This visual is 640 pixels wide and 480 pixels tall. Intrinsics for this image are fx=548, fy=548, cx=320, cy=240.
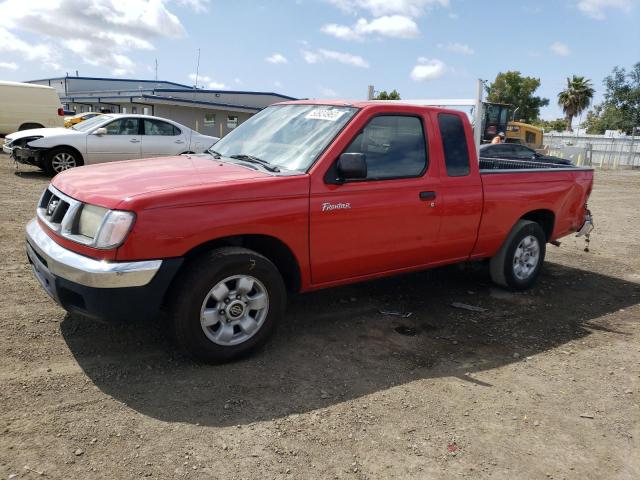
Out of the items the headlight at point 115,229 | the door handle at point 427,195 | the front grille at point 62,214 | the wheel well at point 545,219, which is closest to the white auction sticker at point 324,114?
the door handle at point 427,195

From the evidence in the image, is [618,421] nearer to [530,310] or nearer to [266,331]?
[530,310]

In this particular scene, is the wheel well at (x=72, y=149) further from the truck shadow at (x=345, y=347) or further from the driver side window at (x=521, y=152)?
the driver side window at (x=521, y=152)

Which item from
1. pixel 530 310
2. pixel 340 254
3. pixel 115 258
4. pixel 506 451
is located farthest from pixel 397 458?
pixel 530 310

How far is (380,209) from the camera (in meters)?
4.39

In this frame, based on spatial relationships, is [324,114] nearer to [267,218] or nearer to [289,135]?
[289,135]

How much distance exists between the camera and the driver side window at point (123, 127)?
502 inches

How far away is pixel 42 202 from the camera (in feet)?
14.0

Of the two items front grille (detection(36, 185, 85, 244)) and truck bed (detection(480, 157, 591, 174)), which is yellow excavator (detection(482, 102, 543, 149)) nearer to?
truck bed (detection(480, 157, 591, 174))

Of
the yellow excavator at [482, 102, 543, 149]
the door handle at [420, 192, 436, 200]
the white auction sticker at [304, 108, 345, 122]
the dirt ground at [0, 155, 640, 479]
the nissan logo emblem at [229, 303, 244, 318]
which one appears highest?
the yellow excavator at [482, 102, 543, 149]

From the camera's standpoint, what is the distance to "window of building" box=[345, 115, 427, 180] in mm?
4418

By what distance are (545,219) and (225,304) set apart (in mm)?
4070

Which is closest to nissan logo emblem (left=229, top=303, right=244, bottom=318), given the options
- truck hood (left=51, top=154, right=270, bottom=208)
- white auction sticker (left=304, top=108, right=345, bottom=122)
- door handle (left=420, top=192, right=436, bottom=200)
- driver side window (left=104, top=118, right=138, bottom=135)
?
truck hood (left=51, top=154, right=270, bottom=208)

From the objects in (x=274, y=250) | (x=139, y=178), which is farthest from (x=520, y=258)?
(x=139, y=178)

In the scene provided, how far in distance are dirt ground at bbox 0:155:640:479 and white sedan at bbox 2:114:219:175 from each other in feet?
24.6
